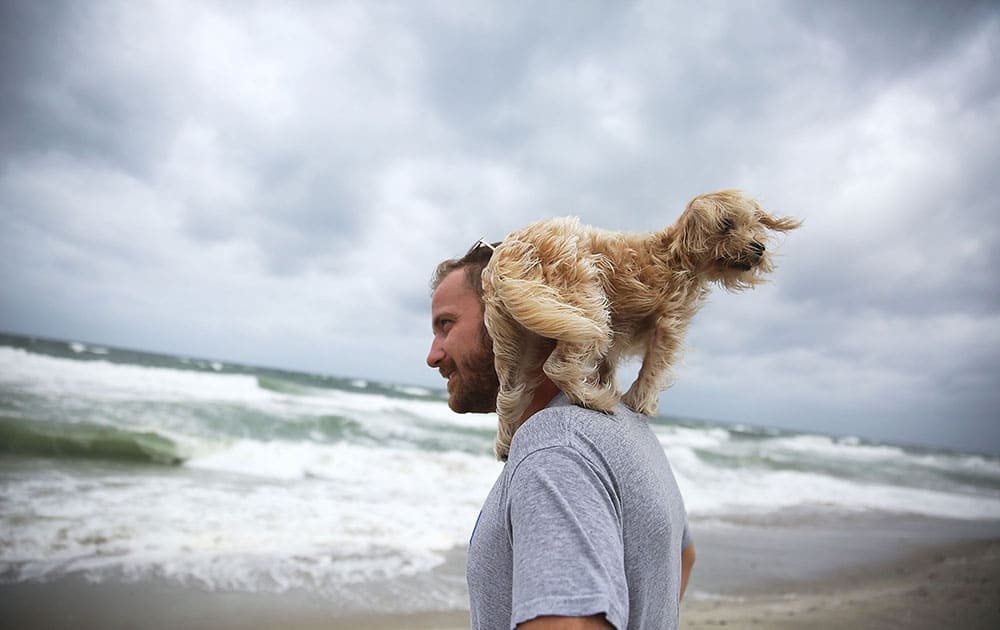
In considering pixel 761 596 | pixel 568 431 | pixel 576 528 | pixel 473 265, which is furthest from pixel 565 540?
pixel 761 596

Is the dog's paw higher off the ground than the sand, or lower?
Result: higher

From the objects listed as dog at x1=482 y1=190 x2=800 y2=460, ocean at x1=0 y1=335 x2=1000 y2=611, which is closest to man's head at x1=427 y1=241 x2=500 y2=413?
dog at x1=482 y1=190 x2=800 y2=460

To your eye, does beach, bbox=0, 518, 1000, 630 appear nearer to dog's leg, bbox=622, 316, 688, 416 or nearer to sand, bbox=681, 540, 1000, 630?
sand, bbox=681, 540, 1000, 630

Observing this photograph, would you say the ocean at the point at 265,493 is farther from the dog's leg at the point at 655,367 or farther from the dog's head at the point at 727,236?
the dog's head at the point at 727,236

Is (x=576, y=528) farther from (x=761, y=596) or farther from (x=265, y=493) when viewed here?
(x=265, y=493)

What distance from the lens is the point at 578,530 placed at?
95 centimetres

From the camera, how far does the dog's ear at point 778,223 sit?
131 cm

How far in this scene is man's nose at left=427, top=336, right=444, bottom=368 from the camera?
62.8 inches

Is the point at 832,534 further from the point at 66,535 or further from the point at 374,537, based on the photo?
the point at 66,535

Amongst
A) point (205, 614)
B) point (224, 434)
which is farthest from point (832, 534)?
point (224, 434)

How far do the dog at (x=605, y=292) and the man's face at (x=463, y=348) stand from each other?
0.16 m

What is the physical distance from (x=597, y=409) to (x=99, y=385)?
2264 cm

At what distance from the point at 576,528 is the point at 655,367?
23.4 inches

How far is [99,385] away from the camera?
62.7 feet
